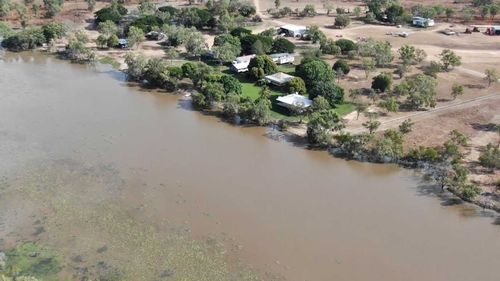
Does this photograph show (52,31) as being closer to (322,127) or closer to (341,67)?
(341,67)

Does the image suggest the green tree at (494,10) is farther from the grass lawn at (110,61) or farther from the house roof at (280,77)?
the grass lawn at (110,61)

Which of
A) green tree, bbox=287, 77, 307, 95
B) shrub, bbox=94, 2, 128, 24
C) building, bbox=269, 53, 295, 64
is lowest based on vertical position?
green tree, bbox=287, 77, 307, 95

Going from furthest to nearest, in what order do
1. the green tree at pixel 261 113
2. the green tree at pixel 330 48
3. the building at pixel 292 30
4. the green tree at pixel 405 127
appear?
the building at pixel 292 30 < the green tree at pixel 330 48 < the green tree at pixel 261 113 < the green tree at pixel 405 127

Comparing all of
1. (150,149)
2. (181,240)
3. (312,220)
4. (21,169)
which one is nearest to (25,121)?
(21,169)

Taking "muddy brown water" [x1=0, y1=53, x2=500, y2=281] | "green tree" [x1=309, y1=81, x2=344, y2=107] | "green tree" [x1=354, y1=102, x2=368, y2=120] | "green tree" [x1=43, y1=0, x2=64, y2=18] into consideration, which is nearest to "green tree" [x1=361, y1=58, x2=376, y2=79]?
"green tree" [x1=309, y1=81, x2=344, y2=107]

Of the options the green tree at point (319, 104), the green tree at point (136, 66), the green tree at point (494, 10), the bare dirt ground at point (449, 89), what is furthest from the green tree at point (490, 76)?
the green tree at point (136, 66)

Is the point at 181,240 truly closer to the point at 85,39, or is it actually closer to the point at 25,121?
the point at 25,121

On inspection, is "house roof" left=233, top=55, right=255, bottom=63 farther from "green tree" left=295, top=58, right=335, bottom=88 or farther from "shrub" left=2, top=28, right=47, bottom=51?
"shrub" left=2, top=28, right=47, bottom=51
